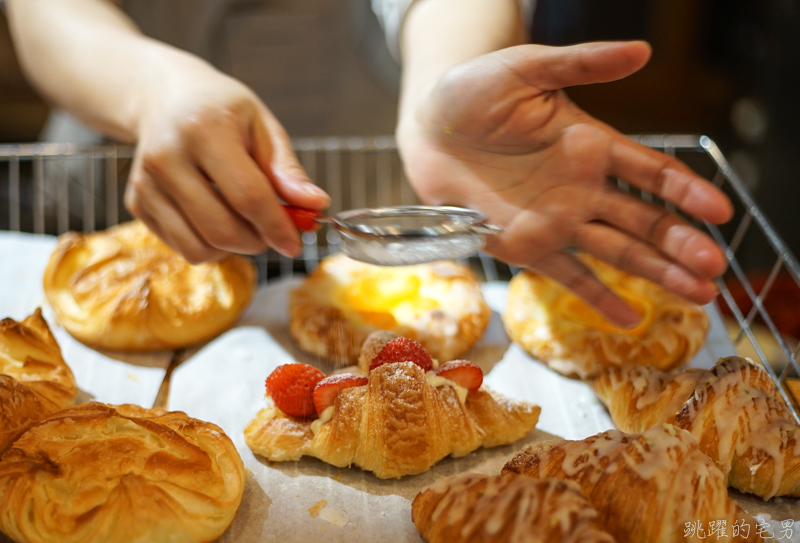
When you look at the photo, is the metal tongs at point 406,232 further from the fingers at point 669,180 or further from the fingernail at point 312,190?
the fingers at point 669,180

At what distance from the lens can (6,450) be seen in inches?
40.5

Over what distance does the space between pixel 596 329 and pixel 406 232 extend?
660 mm

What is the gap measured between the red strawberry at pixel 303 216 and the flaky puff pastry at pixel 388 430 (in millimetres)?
329

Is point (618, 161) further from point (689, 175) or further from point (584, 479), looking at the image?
point (584, 479)

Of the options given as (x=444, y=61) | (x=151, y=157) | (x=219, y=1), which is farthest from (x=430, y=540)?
(x=219, y=1)

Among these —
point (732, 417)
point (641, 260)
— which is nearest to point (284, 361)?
point (641, 260)

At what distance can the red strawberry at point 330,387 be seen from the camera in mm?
1129

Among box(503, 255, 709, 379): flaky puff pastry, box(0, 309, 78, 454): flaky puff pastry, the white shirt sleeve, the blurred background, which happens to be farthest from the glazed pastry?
the blurred background

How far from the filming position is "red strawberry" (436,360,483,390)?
3.91 ft

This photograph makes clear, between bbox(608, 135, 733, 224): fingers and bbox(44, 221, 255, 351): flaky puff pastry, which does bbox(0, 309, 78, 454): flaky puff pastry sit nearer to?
bbox(44, 221, 255, 351): flaky puff pastry

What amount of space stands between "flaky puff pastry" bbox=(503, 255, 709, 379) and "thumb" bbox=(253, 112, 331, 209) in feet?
1.96

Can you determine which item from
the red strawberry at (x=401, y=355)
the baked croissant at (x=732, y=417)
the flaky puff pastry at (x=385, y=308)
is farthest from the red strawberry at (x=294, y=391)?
the baked croissant at (x=732, y=417)

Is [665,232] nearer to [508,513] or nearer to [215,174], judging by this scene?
[508,513]

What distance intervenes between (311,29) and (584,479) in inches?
72.5
